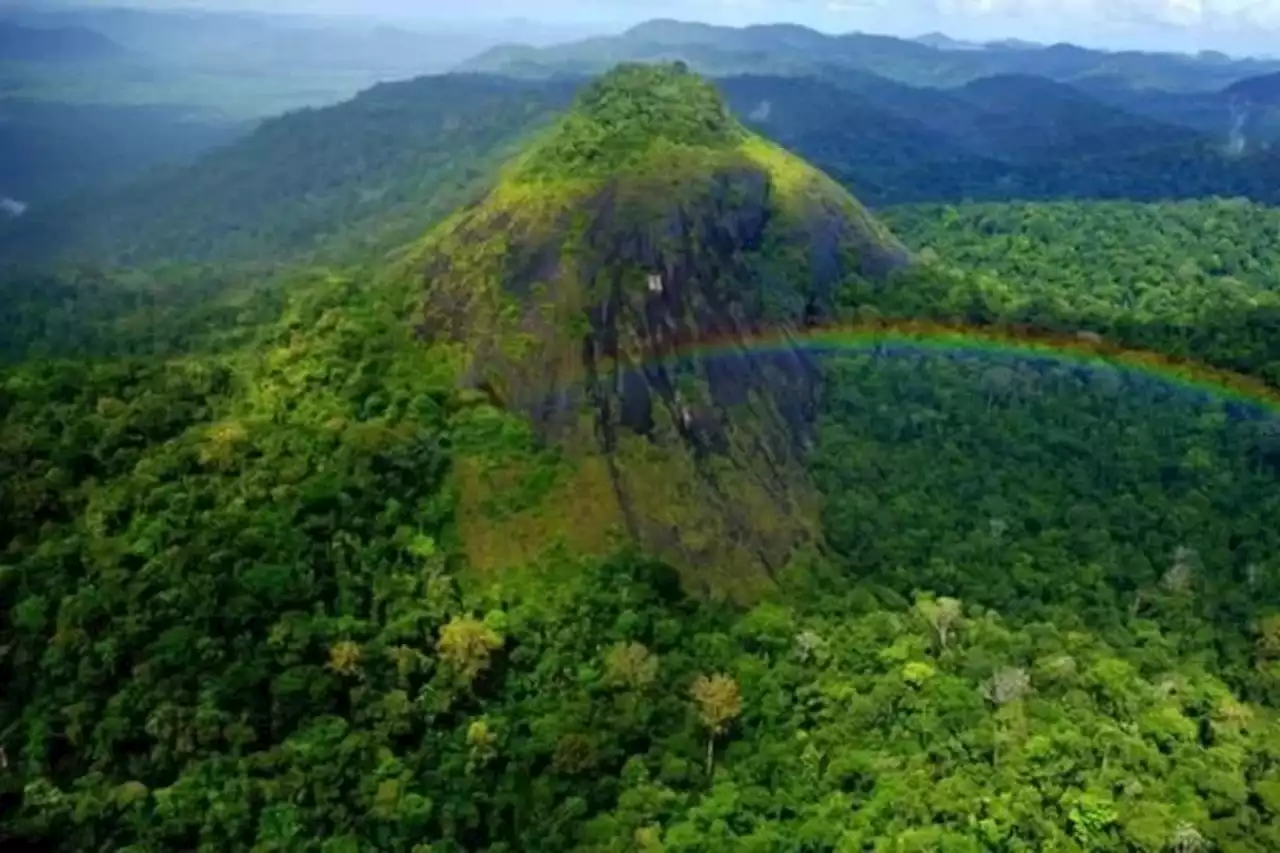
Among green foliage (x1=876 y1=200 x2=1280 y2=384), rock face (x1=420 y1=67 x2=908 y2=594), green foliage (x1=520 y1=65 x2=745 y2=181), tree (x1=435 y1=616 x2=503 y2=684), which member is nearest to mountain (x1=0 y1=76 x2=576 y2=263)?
green foliage (x1=520 y1=65 x2=745 y2=181)

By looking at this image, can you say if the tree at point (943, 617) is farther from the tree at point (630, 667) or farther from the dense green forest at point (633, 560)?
the tree at point (630, 667)

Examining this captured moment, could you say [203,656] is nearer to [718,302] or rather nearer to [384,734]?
[384,734]

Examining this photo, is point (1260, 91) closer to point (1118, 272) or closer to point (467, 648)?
point (1118, 272)

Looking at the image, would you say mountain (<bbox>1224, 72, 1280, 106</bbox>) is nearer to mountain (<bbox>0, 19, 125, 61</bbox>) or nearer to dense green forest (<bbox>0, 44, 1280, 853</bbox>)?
mountain (<bbox>0, 19, 125, 61</bbox>)

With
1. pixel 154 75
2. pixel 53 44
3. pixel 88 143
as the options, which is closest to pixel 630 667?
pixel 53 44

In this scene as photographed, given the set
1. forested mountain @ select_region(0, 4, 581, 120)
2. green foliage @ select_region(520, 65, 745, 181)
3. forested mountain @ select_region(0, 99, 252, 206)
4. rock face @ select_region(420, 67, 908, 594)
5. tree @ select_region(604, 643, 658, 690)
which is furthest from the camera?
forested mountain @ select_region(0, 4, 581, 120)

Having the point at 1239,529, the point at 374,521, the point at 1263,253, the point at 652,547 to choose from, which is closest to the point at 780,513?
the point at 652,547

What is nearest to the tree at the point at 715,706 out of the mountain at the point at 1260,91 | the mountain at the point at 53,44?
the mountain at the point at 53,44
